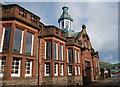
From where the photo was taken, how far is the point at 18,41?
29.7ft

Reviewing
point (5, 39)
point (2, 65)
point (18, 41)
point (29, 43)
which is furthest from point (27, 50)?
point (2, 65)

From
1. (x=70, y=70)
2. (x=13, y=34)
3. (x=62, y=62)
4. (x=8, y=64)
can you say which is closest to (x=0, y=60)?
(x=8, y=64)

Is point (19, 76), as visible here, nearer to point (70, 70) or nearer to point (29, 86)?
point (29, 86)

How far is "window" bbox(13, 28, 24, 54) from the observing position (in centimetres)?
870

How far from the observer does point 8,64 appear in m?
7.60

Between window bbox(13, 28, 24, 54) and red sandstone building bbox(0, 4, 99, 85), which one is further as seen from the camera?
window bbox(13, 28, 24, 54)

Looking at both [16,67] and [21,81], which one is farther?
[16,67]

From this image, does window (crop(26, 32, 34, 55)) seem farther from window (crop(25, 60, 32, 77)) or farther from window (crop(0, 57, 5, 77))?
window (crop(0, 57, 5, 77))

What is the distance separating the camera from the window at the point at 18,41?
8.70 metres

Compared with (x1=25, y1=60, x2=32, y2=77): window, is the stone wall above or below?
below

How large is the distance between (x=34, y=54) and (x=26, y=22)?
3069 mm

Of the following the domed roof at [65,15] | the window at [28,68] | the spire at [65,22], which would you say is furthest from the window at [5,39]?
the domed roof at [65,15]

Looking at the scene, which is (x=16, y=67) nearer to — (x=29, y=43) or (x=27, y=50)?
(x=27, y=50)

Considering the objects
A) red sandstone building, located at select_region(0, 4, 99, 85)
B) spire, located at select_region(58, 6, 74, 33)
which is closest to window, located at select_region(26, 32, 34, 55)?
red sandstone building, located at select_region(0, 4, 99, 85)
